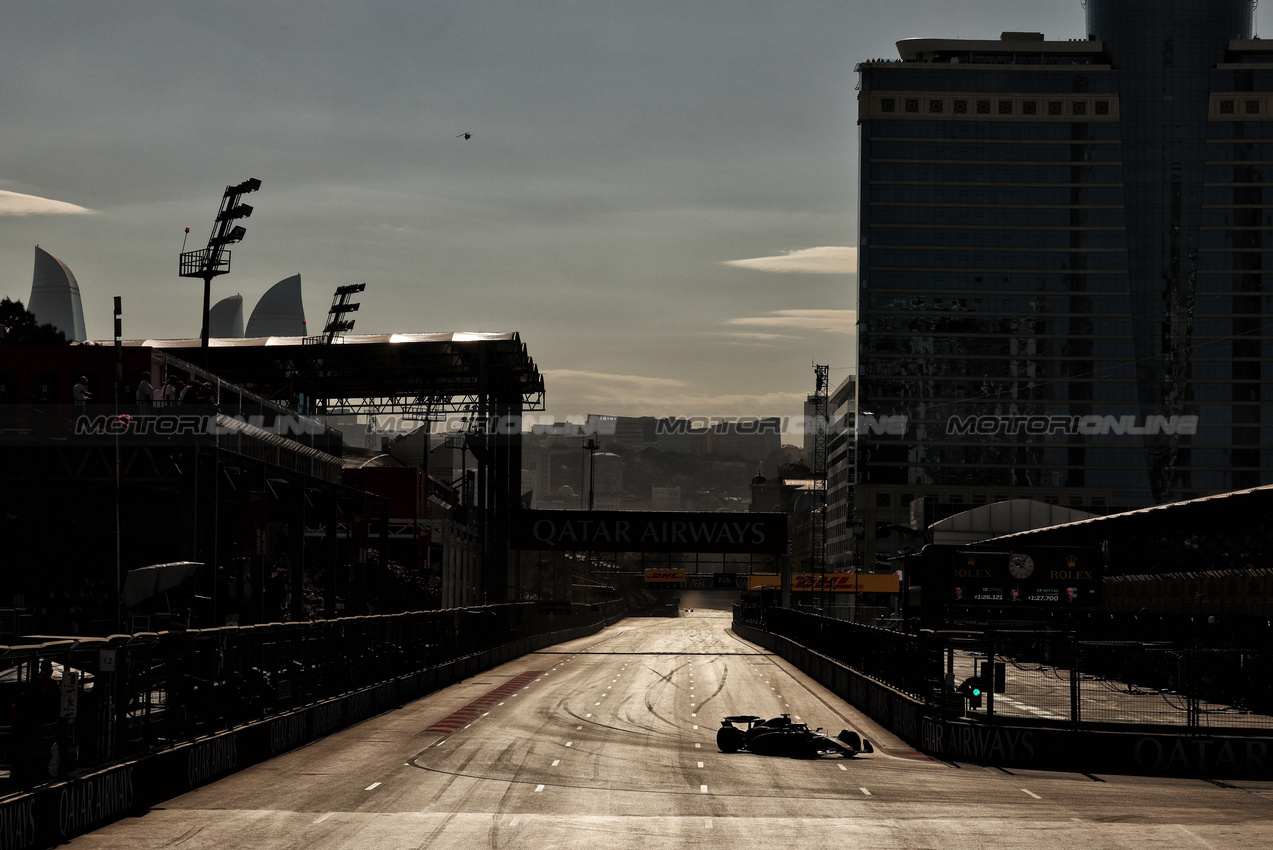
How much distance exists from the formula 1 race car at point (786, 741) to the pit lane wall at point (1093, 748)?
1665mm

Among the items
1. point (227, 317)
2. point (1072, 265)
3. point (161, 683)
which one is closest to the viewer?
point (161, 683)

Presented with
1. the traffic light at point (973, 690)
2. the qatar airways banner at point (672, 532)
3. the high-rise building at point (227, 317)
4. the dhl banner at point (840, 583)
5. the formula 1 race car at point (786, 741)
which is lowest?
the dhl banner at point (840, 583)

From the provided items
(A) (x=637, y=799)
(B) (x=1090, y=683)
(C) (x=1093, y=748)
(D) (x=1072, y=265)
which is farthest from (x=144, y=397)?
(D) (x=1072, y=265)

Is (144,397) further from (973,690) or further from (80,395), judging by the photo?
(973,690)

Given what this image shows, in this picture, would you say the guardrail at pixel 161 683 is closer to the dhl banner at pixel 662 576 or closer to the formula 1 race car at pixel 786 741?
the formula 1 race car at pixel 786 741

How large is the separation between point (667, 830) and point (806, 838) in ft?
6.02

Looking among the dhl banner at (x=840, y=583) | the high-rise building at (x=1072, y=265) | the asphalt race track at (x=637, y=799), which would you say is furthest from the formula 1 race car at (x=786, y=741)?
the high-rise building at (x=1072, y=265)

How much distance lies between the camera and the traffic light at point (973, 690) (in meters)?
26.2

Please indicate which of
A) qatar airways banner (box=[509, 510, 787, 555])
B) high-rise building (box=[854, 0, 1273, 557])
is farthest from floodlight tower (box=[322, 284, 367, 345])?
high-rise building (box=[854, 0, 1273, 557])

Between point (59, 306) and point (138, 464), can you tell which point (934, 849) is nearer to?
point (138, 464)

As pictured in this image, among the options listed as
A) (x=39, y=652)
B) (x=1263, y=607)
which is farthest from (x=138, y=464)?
(x=1263, y=607)

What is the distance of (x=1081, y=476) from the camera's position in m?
170

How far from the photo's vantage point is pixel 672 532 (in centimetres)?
7712

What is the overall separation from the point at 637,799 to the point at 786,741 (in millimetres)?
6771
